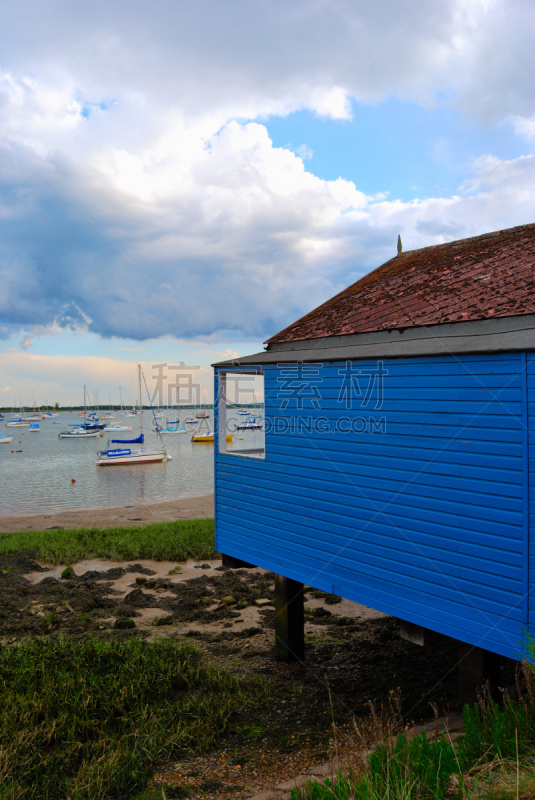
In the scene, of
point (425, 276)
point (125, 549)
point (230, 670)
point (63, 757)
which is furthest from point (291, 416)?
point (125, 549)

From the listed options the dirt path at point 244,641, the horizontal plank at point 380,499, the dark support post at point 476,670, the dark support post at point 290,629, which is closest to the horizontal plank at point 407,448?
the horizontal plank at point 380,499

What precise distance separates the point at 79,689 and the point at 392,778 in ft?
17.3

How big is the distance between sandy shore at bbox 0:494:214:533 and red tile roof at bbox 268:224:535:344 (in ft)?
65.5

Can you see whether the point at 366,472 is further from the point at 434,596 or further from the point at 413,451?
the point at 434,596

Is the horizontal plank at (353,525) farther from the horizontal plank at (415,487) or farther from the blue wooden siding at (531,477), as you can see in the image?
the horizontal plank at (415,487)

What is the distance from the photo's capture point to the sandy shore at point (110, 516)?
Result: 2694 cm

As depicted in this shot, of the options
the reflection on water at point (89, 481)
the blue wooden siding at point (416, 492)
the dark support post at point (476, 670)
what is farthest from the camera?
the reflection on water at point (89, 481)

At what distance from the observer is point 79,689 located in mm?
7910

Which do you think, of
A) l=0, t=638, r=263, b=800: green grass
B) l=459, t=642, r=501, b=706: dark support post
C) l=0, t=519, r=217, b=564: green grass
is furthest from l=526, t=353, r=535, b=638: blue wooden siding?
l=0, t=519, r=217, b=564: green grass

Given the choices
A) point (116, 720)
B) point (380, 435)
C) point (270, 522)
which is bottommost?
point (116, 720)

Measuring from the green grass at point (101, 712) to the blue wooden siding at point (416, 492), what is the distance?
224 centimetres

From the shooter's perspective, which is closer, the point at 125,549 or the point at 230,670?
the point at 230,670

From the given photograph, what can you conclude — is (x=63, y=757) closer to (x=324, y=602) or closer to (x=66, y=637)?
(x=66, y=637)

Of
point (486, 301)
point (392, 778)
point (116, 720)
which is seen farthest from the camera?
point (116, 720)
